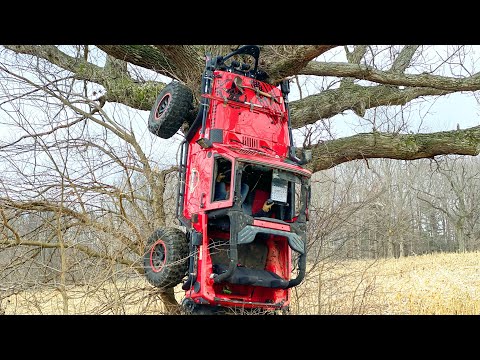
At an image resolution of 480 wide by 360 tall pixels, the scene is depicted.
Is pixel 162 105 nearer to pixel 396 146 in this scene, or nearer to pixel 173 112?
pixel 173 112

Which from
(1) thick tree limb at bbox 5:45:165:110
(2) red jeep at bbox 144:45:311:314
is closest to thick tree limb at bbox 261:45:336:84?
(2) red jeep at bbox 144:45:311:314

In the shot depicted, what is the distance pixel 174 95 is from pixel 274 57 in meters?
2.29

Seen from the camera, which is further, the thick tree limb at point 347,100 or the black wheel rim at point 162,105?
the thick tree limb at point 347,100

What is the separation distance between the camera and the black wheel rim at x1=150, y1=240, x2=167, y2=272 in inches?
266

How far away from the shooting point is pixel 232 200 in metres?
6.01

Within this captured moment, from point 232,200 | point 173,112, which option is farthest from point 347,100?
point 232,200

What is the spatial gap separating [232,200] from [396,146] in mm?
5263

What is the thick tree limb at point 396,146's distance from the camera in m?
9.99

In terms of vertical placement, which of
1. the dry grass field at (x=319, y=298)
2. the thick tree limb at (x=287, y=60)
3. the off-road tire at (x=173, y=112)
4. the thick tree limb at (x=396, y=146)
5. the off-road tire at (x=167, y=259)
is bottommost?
the dry grass field at (x=319, y=298)

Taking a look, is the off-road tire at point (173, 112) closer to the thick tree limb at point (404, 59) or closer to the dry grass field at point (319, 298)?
the dry grass field at point (319, 298)

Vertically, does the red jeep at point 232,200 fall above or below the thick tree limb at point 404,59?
below

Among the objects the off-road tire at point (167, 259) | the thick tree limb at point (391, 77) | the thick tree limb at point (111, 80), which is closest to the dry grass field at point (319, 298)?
the off-road tire at point (167, 259)

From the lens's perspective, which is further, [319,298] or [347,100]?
[347,100]

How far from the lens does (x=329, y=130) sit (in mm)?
10266
